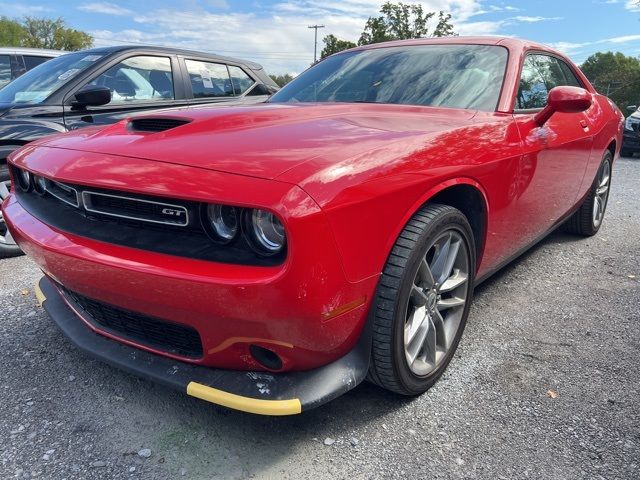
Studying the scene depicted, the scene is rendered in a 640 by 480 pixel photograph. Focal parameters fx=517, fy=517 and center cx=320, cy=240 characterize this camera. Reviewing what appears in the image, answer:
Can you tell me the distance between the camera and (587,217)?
4.34 m

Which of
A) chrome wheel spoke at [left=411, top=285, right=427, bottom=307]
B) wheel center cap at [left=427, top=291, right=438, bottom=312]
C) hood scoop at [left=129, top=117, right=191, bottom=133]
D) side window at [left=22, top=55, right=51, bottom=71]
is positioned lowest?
wheel center cap at [left=427, top=291, right=438, bottom=312]

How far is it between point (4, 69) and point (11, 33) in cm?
5760

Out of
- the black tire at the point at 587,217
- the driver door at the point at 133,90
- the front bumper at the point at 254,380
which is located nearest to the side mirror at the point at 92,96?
the driver door at the point at 133,90

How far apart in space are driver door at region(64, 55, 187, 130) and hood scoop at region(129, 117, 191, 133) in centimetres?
221

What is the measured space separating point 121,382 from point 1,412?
45cm

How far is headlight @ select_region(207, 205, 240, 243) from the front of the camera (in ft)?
5.33

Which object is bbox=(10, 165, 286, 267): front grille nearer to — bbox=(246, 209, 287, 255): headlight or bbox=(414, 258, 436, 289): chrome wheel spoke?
bbox=(246, 209, 287, 255): headlight

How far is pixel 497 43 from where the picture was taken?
119 inches

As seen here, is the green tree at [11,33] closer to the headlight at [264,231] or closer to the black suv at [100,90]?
the black suv at [100,90]

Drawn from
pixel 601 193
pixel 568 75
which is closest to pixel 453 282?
pixel 568 75

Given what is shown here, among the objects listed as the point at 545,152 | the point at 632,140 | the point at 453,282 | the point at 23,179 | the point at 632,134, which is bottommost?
the point at 632,140

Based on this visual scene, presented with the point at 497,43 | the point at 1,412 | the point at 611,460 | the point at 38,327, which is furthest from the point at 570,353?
the point at 38,327

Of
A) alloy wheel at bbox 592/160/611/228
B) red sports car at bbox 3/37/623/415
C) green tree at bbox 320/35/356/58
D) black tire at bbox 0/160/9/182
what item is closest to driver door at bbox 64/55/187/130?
black tire at bbox 0/160/9/182

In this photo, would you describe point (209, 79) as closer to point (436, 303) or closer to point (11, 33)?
point (436, 303)
